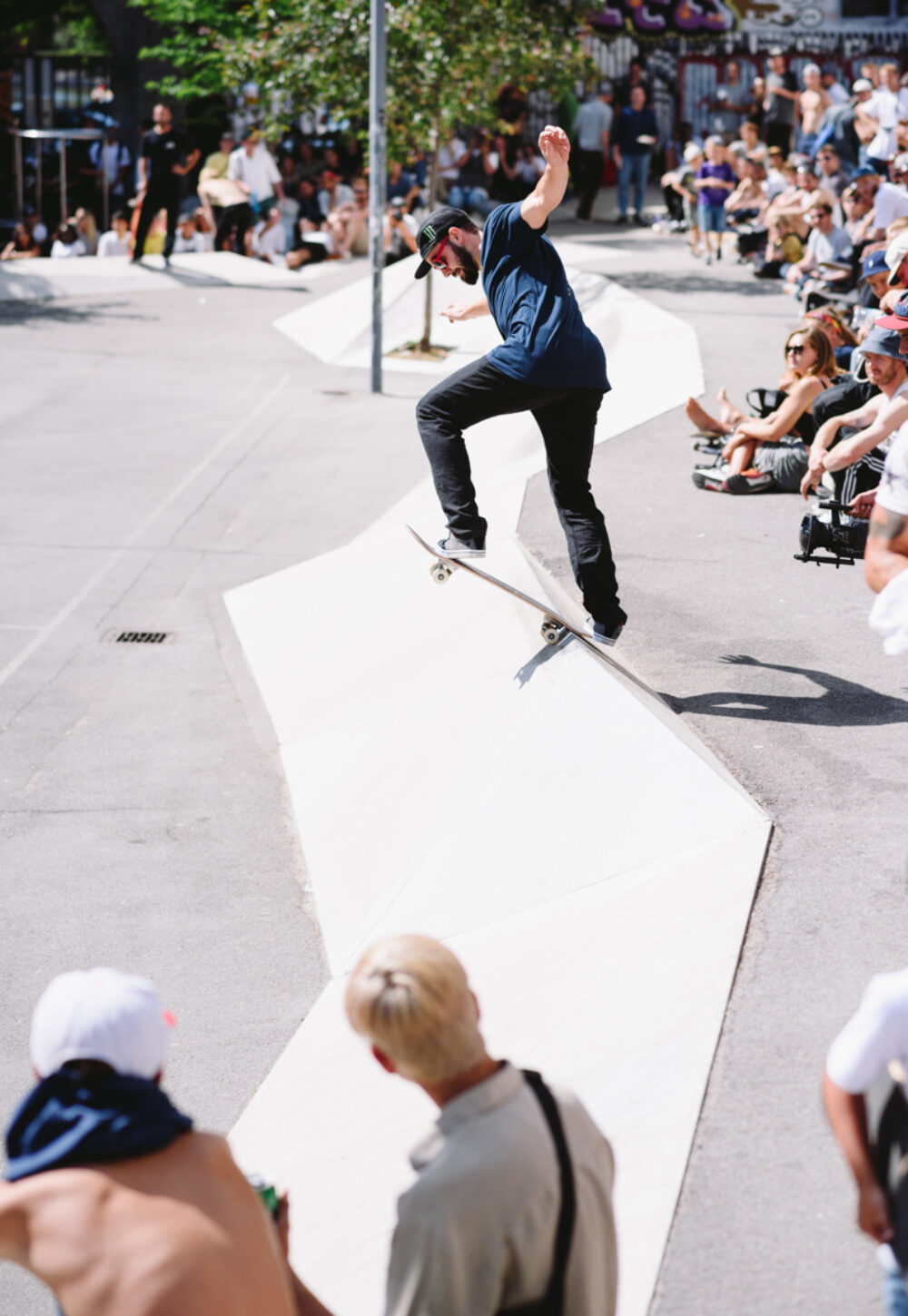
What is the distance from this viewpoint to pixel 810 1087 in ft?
12.5

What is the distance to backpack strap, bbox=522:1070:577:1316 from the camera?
234cm

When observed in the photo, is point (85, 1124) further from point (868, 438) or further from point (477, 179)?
point (477, 179)

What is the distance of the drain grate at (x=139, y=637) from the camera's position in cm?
921

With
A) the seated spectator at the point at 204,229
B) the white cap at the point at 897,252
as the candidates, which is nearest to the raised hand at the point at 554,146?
the white cap at the point at 897,252

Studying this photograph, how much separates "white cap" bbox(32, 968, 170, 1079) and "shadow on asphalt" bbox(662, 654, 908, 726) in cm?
431

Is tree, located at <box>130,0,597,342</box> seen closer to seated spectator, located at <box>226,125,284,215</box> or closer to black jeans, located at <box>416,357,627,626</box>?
seated spectator, located at <box>226,125,284,215</box>

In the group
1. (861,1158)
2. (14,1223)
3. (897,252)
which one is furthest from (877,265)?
(14,1223)

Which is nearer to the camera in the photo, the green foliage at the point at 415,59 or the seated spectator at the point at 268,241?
the green foliage at the point at 415,59

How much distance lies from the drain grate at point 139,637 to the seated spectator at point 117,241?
14855 millimetres

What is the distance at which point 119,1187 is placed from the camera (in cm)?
237

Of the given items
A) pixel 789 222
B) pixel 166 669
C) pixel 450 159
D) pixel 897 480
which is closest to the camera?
pixel 897 480

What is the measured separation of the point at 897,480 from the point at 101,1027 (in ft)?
7.51

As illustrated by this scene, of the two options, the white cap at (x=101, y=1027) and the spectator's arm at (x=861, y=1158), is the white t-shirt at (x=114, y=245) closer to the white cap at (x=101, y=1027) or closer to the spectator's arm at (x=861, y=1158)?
the white cap at (x=101, y=1027)

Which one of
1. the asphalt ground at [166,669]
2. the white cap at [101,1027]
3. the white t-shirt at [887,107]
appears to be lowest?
the asphalt ground at [166,669]
